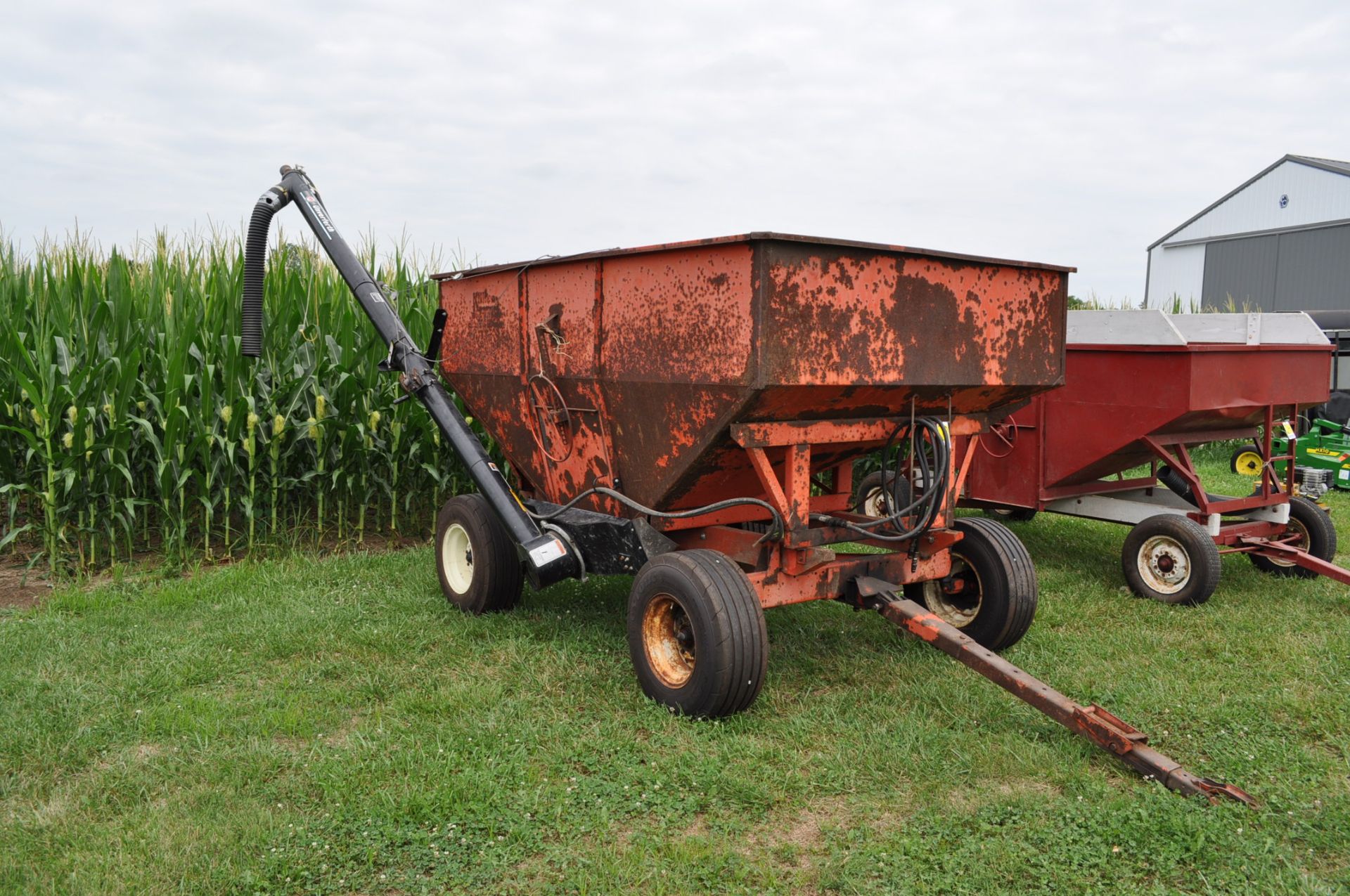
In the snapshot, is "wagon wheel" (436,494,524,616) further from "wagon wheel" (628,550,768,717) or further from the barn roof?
the barn roof

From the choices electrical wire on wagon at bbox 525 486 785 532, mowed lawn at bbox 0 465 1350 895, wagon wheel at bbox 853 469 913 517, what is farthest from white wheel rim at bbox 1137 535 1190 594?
electrical wire on wagon at bbox 525 486 785 532

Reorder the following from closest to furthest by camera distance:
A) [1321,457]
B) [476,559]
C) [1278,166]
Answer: [476,559] < [1321,457] < [1278,166]

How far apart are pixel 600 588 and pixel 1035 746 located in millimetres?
2750

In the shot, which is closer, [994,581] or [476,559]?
[994,581]

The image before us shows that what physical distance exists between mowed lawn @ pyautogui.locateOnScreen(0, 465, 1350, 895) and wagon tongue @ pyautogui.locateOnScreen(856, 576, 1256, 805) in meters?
0.07

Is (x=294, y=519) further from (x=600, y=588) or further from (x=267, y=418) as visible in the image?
(x=600, y=588)

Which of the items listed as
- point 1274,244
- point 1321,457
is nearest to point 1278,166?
point 1274,244

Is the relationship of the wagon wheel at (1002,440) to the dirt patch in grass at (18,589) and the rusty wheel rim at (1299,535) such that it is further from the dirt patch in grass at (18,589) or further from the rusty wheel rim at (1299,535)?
the dirt patch in grass at (18,589)

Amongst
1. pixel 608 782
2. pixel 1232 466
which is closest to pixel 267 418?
pixel 608 782

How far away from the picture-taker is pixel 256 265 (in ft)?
17.1

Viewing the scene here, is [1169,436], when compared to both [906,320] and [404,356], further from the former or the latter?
[404,356]

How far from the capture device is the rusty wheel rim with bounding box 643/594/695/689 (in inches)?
154

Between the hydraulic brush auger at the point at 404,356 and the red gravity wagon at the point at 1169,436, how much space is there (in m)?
2.24

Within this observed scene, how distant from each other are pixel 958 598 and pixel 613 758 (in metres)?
2.14
